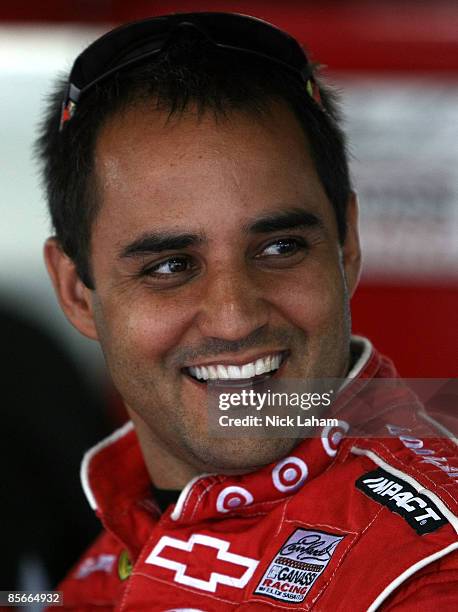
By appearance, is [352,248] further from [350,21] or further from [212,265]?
[350,21]

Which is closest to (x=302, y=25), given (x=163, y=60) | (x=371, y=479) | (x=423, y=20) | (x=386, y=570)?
(x=423, y=20)

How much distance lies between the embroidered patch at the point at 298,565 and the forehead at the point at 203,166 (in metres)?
0.35

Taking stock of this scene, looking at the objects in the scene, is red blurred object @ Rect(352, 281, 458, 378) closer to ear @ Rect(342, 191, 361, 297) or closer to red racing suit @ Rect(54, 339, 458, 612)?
ear @ Rect(342, 191, 361, 297)

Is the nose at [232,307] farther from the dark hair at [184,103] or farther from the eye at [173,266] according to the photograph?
the dark hair at [184,103]

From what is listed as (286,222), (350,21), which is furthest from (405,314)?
(286,222)

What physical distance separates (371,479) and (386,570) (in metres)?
0.14

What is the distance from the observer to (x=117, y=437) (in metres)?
1.51

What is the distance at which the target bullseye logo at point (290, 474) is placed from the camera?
112 cm

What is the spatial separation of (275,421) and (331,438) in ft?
0.21

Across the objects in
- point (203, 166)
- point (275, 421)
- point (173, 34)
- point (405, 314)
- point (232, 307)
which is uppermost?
point (173, 34)

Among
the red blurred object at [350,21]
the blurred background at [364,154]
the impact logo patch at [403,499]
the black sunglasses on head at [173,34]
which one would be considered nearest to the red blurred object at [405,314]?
the blurred background at [364,154]

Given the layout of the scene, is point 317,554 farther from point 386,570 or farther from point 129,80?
point 129,80

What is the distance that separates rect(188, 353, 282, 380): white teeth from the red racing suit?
0.09 m

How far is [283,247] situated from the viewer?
46.1 inches
